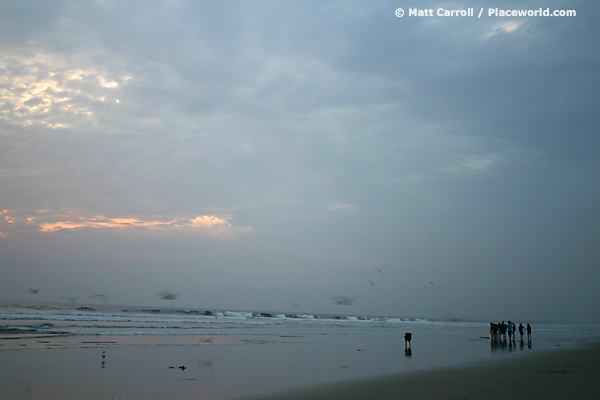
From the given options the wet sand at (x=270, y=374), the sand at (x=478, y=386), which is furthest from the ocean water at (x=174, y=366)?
the sand at (x=478, y=386)

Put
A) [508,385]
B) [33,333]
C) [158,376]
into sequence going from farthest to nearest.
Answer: [33,333], [158,376], [508,385]

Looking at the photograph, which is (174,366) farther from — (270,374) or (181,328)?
(181,328)

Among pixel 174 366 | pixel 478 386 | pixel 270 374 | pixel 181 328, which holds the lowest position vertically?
pixel 181 328

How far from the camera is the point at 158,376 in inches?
464

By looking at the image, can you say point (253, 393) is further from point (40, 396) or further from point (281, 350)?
point (281, 350)

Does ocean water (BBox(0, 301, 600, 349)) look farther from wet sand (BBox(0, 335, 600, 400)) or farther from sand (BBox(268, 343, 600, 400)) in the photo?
sand (BBox(268, 343, 600, 400))

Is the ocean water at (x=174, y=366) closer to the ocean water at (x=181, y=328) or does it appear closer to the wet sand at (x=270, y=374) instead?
the wet sand at (x=270, y=374)

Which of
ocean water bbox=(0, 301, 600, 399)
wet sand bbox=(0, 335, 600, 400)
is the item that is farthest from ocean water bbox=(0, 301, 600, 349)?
wet sand bbox=(0, 335, 600, 400)

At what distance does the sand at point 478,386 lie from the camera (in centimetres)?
950

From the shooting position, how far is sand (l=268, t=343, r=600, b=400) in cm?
950

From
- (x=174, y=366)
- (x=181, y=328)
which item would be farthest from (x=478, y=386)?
(x=181, y=328)

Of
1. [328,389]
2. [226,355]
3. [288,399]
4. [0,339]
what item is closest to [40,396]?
[288,399]

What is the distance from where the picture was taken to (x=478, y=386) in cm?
1073

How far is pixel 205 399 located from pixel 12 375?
23.1ft
